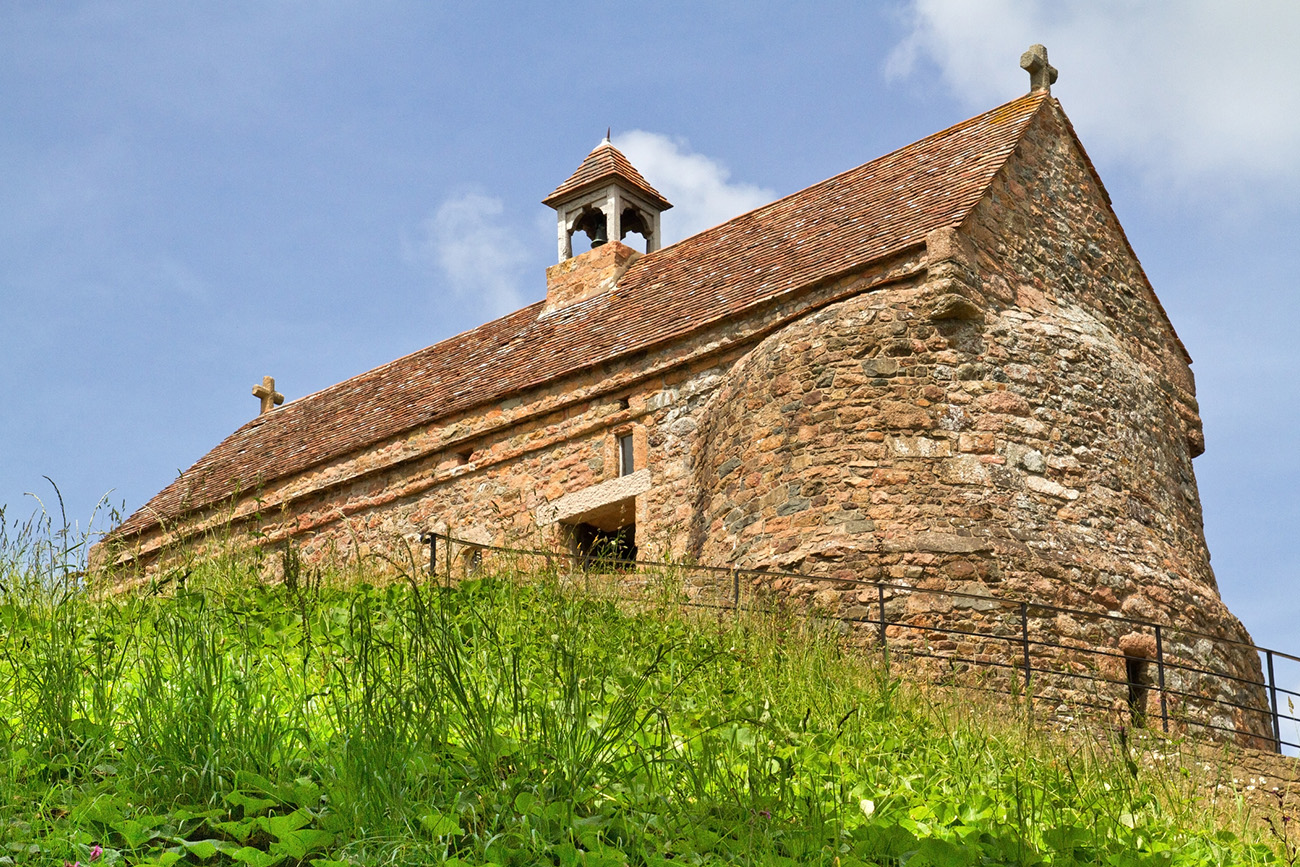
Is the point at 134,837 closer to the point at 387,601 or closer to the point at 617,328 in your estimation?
the point at 387,601

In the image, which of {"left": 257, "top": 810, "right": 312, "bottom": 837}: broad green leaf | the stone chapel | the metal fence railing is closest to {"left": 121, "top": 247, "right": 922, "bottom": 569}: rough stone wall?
the stone chapel

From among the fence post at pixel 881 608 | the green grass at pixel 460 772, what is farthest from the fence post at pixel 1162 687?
the green grass at pixel 460 772

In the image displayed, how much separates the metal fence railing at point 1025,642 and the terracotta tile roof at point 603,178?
33.2ft

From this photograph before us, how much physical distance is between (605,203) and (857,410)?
9.32m

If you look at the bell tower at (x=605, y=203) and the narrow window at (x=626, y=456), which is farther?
the bell tower at (x=605, y=203)

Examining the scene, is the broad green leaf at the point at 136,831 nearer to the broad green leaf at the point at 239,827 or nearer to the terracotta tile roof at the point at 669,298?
the broad green leaf at the point at 239,827

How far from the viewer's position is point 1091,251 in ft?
51.7

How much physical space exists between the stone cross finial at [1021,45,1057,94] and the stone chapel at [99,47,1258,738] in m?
0.03

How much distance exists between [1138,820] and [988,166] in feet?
31.8

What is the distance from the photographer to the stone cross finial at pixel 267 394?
25.5 meters

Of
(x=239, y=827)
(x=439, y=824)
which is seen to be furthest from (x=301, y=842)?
(x=439, y=824)

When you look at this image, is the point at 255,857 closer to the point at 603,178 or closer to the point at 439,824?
the point at 439,824

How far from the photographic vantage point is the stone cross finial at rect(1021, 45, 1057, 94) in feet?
53.1

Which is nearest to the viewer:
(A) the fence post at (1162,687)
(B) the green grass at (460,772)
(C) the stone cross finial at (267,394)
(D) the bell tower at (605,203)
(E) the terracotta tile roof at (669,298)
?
(B) the green grass at (460,772)
